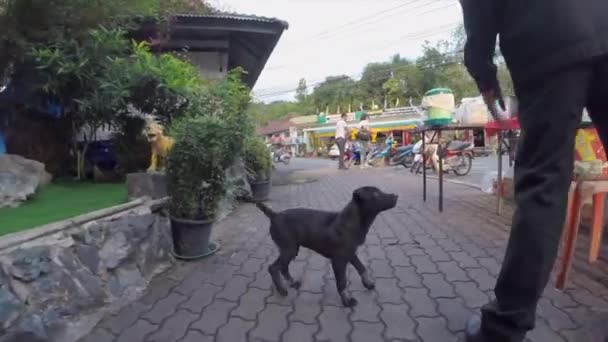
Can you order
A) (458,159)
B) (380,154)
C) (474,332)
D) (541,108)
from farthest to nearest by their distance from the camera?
1. (380,154)
2. (458,159)
3. (474,332)
4. (541,108)

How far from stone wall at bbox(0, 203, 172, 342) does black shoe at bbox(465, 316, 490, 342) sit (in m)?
1.88

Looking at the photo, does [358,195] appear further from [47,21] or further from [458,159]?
[458,159]

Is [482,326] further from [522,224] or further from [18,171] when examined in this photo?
[18,171]

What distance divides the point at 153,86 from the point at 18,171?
4.63ft

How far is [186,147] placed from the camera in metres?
3.05

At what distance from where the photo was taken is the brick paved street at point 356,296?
79.4 inches

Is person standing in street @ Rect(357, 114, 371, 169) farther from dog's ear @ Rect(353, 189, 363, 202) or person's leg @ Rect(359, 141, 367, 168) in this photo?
dog's ear @ Rect(353, 189, 363, 202)

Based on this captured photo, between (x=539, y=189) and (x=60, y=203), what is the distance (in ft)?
10.7

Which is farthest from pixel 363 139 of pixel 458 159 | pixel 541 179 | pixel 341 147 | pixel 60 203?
pixel 541 179

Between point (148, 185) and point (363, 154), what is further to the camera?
point (363, 154)

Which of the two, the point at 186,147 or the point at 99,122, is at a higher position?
the point at 99,122

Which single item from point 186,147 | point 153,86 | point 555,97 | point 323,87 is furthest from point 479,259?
point 323,87

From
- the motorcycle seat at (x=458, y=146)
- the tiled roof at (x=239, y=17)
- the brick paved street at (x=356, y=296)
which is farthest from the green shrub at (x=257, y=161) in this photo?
the motorcycle seat at (x=458, y=146)

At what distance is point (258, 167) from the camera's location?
6.28 metres
